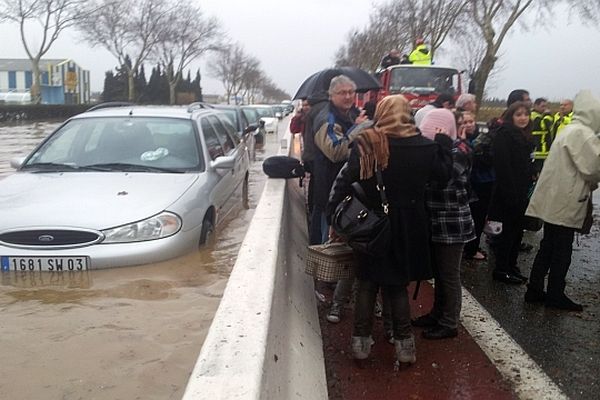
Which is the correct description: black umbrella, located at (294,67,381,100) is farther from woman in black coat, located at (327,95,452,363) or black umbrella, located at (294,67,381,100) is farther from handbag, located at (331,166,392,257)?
handbag, located at (331,166,392,257)

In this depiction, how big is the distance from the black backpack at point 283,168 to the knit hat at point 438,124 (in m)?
2.50

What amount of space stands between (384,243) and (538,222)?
369 centimetres

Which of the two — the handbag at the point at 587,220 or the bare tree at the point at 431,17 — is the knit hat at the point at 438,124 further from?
the bare tree at the point at 431,17

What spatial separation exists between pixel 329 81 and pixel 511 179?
1.88m

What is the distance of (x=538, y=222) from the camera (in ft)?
20.9

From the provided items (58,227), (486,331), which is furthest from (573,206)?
(58,227)

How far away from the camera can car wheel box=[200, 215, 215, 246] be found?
18.4 ft

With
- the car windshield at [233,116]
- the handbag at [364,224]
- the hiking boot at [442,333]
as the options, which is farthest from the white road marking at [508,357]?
the car windshield at [233,116]

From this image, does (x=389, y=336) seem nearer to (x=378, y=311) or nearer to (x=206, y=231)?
(x=378, y=311)

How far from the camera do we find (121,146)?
20.3 ft

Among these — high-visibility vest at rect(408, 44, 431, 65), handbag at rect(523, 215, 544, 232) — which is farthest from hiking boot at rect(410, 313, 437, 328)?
high-visibility vest at rect(408, 44, 431, 65)

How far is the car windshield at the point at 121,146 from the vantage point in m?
5.94

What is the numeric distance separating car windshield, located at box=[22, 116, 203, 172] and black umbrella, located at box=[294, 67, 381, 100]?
134 centimetres

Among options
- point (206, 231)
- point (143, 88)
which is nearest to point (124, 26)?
point (143, 88)
